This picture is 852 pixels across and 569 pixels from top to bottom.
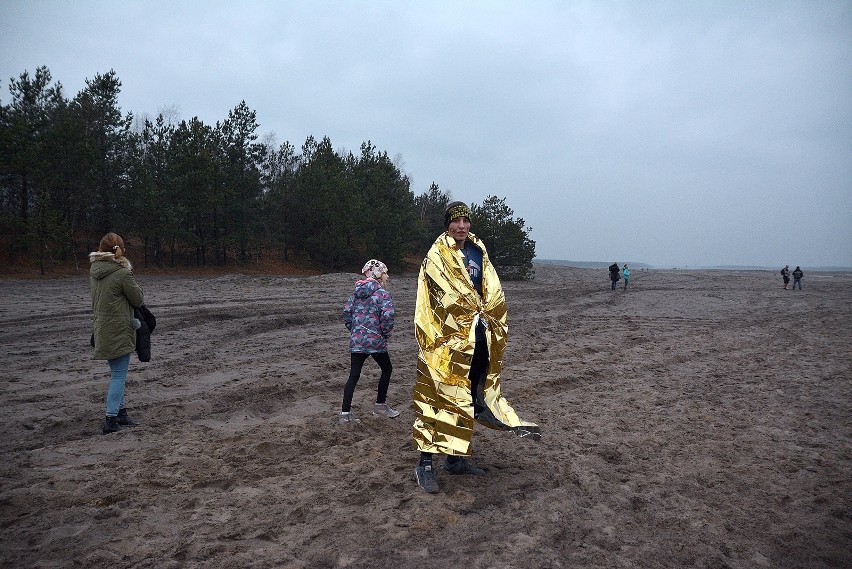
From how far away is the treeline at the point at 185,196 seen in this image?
23391mm

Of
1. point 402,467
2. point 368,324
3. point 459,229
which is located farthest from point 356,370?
point 459,229

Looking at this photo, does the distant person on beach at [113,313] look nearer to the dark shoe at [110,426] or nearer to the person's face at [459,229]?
the dark shoe at [110,426]

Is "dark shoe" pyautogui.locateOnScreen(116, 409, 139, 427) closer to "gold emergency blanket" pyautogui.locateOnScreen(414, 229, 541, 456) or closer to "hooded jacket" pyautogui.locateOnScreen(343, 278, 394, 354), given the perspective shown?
"hooded jacket" pyautogui.locateOnScreen(343, 278, 394, 354)

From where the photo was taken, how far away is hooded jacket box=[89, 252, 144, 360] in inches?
197

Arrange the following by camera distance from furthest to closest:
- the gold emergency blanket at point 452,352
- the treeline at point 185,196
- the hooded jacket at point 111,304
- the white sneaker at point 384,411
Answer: the treeline at point 185,196, the white sneaker at point 384,411, the hooded jacket at point 111,304, the gold emergency blanket at point 452,352

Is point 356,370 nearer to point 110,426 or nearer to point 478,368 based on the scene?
point 478,368

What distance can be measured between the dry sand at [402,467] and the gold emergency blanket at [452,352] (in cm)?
51

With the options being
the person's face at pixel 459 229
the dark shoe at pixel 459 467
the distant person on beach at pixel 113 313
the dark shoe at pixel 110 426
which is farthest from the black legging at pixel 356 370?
the dark shoe at pixel 110 426

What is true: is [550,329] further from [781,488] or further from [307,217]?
[307,217]

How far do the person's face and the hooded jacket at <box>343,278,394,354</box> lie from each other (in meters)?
1.57

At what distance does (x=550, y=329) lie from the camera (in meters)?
13.1

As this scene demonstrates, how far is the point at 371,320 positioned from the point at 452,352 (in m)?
1.83

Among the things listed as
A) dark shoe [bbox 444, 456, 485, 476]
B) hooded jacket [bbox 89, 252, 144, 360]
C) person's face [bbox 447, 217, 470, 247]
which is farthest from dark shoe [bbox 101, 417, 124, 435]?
person's face [bbox 447, 217, 470, 247]

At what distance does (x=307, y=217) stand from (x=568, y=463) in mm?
31916
